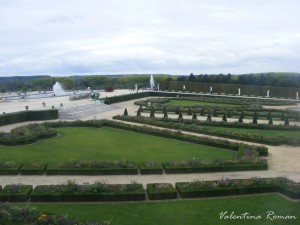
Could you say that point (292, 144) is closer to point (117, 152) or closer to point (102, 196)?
point (117, 152)

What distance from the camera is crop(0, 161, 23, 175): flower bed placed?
15.8 m

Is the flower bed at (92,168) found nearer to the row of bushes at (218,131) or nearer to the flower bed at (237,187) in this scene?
the flower bed at (237,187)

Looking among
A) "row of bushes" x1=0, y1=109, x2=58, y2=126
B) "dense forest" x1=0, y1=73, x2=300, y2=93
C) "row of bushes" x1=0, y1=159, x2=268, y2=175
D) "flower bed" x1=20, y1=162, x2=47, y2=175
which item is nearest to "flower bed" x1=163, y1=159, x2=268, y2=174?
"row of bushes" x1=0, y1=159, x2=268, y2=175

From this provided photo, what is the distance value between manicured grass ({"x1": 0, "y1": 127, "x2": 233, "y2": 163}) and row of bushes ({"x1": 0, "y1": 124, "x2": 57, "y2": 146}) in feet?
1.43

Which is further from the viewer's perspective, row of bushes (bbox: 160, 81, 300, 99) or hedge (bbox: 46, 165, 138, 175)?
row of bushes (bbox: 160, 81, 300, 99)

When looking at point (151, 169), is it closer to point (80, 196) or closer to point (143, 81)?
point (80, 196)

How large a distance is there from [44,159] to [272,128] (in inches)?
637

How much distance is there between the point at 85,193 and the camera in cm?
1273

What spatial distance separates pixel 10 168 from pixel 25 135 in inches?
255

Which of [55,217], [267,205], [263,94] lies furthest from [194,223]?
[263,94]

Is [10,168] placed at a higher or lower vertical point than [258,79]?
lower

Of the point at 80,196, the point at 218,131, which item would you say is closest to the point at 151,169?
the point at 80,196

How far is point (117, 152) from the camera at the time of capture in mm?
19531

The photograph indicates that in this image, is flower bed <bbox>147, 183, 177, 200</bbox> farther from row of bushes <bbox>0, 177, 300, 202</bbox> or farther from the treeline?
the treeline
